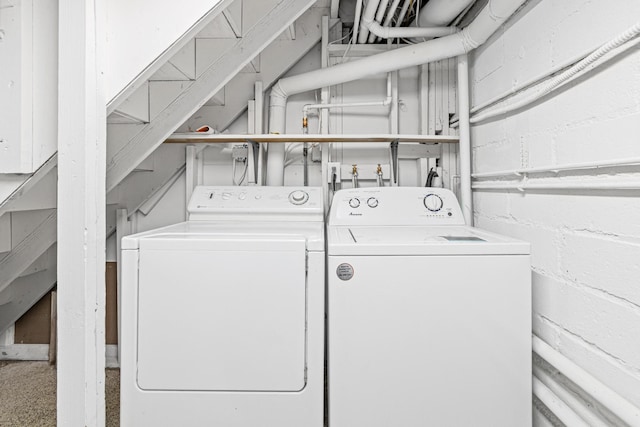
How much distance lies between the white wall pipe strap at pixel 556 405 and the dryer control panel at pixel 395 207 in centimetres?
74

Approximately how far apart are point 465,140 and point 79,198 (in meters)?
1.65

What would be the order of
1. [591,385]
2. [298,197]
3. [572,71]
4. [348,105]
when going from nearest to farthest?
[591,385] → [572,71] → [298,197] → [348,105]

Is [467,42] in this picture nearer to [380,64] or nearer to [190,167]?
[380,64]

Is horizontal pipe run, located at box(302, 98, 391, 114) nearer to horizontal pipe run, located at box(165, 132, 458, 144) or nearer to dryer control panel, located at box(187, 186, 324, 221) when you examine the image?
horizontal pipe run, located at box(165, 132, 458, 144)

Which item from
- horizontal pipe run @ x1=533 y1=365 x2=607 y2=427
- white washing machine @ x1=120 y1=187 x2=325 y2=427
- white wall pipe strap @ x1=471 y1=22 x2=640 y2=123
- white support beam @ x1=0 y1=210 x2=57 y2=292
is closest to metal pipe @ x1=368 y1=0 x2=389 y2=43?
white wall pipe strap @ x1=471 y1=22 x2=640 y2=123

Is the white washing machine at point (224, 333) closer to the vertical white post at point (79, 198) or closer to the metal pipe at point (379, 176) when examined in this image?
the vertical white post at point (79, 198)

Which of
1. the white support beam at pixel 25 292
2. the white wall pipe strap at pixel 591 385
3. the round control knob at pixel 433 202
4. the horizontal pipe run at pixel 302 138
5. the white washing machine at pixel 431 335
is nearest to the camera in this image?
the white wall pipe strap at pixel 591 385

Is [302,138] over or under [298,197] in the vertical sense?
over

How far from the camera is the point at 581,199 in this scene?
1.16 metres

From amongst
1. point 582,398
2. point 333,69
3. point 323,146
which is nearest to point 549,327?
point 582,398

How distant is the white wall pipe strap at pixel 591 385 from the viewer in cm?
93

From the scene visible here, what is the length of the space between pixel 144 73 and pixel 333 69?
3.42 ft

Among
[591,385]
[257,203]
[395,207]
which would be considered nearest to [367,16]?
[395,207]

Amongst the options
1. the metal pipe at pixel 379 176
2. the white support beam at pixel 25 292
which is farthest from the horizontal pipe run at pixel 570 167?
the white support beam at pixel 25 292
